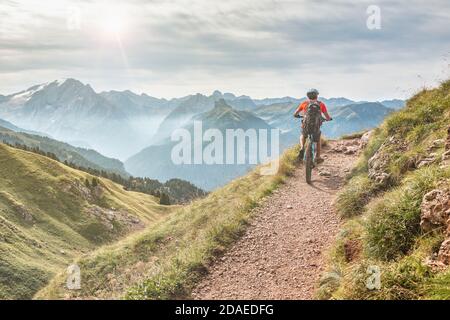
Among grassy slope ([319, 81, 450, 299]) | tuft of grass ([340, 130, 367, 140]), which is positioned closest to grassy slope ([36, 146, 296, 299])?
grassy slope ([319, 81, 450, 299])

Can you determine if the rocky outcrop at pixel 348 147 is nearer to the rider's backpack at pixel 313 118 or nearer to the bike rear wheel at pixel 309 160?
the rider's backpack at pixel 313 118

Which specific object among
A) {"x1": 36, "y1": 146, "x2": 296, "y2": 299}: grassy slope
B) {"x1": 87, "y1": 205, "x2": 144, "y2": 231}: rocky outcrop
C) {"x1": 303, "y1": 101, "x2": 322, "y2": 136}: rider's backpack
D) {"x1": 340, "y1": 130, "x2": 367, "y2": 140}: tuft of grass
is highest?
{"x1": 303, "y1": 101, "x2": 322, "y2": 136}: rider's backpack

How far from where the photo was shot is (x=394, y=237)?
8.52 meters

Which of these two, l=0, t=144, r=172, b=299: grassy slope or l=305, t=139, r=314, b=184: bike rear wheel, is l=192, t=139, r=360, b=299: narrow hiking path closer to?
l=305, t=139, r=314, b=184: bike rear wheel

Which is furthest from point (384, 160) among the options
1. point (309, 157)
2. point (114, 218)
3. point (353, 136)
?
point (114, 218)

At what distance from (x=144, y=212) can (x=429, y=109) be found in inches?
5465

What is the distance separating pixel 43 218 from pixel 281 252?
106930 millimetres

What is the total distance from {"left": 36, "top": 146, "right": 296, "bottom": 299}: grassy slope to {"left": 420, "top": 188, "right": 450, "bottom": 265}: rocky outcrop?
5.60 metres

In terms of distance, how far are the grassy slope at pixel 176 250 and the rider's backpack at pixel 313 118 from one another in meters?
2.53

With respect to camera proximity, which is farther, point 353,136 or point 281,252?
point 353,136

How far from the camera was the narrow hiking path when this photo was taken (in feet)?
31.0

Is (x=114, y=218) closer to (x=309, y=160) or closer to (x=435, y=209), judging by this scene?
(x=309, y=160)

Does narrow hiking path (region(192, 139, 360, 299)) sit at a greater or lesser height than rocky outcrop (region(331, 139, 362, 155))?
lesser
